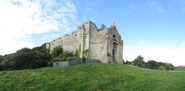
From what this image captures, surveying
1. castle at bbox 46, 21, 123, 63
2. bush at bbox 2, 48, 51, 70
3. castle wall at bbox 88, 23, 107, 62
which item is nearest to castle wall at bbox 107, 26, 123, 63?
castle at bbox 46, 21, 123, 63

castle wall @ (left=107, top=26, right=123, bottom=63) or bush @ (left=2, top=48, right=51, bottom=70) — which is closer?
bush @ (left=2, top=48, right=51, bottom=70)

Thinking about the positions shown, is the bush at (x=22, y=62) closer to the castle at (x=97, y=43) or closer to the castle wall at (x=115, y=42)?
the castle at (x=97, y=43)

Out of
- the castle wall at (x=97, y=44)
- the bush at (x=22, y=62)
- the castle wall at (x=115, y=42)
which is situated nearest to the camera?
the bush at (x=22, y=62)

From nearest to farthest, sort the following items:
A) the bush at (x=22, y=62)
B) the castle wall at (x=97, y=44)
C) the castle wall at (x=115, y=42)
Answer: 1. the bush at (x=22, y=62)
2. the castle wall at (x=97, y=44)
3. the castle wall at (x=115, y=42)

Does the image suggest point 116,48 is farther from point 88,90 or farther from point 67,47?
point 88,90

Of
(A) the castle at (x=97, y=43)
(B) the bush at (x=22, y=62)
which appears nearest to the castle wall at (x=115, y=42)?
(A) the castle at (x=97, y=43)

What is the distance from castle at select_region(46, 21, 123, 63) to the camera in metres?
24.4

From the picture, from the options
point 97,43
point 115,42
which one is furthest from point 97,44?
point 115,42

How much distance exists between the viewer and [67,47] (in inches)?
1182

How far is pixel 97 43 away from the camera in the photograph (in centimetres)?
2516

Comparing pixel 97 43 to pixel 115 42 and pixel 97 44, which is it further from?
pixel 115 42

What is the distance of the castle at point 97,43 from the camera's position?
2441 cm

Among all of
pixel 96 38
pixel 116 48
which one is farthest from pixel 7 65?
pixel 116 48

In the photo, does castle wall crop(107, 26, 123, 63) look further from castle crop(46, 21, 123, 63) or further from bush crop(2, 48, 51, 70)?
bush crop(2, 48, 51, 70)
